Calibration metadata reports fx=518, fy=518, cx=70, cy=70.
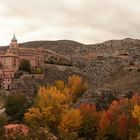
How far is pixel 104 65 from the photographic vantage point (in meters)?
166

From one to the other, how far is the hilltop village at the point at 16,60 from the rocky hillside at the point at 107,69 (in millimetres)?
3822

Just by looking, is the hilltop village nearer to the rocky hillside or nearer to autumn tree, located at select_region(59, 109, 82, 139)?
the rocky hillside

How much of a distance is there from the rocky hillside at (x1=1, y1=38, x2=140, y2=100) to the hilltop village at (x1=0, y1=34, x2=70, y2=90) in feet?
12.5

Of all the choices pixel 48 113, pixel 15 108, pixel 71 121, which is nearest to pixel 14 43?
pixel 15 108

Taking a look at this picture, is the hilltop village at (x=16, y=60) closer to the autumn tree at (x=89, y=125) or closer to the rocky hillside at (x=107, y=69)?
the rocky hillside at (x=107, y=69)

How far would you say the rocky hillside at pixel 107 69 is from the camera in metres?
116

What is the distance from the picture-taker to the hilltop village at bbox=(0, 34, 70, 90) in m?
120

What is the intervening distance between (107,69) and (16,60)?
42363 mm

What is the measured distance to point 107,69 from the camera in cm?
16150

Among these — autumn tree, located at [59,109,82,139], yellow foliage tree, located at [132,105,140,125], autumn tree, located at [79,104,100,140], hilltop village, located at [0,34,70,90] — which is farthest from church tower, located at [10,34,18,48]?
yellow foliage tree, located at [132,105,140,125]

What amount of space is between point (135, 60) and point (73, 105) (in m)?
65.2

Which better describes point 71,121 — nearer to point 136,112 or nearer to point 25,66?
point 136,112

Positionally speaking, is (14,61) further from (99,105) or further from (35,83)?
(99,105)

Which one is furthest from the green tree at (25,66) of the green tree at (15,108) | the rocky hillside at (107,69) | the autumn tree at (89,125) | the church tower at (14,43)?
the autumn tree at (89,125)
